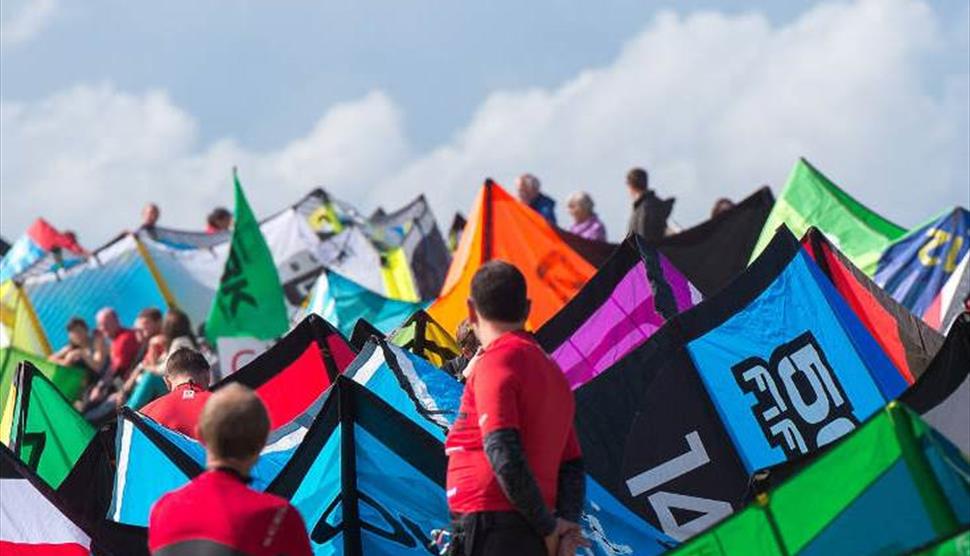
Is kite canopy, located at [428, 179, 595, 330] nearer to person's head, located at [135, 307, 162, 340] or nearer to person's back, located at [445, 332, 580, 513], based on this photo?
person's head, located at [135, 307, 162, 340]

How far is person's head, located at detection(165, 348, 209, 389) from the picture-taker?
30.0 ft

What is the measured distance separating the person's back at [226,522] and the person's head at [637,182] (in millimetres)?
10863

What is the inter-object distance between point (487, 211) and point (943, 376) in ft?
28.1

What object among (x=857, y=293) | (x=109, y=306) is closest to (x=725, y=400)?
(x=857, y=293)

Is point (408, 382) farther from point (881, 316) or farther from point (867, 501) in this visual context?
point (881, 316)

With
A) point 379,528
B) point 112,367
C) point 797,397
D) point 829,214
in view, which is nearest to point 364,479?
point 379,528

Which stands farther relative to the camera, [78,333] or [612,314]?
[78,333]

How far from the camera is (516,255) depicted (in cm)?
1537

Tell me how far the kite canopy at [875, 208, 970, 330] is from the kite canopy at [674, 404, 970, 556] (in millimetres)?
8153

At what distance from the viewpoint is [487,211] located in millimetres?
15805

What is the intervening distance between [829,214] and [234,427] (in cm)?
1107

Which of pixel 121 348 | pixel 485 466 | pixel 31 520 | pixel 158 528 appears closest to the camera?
pixel 158 528

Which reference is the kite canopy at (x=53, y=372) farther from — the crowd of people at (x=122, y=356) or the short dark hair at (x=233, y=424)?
the short dark hair at (x=233, y=424)

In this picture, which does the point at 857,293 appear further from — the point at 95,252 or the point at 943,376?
the point at 95,252
